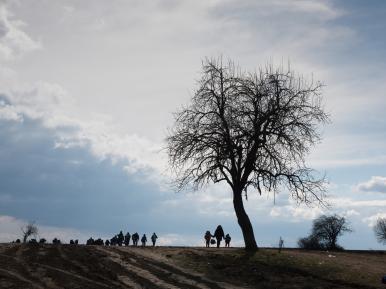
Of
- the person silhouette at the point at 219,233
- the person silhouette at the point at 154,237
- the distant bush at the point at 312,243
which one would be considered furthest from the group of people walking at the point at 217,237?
the distant bush at the point at 312,243

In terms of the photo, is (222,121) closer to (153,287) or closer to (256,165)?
(256,165)

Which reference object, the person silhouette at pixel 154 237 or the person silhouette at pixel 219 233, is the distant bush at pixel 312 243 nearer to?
the person silhouette at pixel 154 237

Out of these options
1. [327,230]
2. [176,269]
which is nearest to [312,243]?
[327,230]

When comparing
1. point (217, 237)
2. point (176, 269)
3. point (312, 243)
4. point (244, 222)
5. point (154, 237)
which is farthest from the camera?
point (312, 243)

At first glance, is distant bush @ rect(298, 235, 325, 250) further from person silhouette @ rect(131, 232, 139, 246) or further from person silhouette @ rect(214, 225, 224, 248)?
person silhouette @ rect(214, 225, 224, 248)

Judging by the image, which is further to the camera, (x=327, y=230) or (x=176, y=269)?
(x=327, y=230)

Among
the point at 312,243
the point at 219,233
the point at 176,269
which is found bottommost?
the point at 176,269

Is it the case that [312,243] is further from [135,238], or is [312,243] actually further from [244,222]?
[244,222]

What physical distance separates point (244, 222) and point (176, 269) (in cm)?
891

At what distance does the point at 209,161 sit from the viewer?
34.9 metres

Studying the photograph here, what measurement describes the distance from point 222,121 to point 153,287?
15761 millimetres

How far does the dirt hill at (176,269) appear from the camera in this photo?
22.3 m

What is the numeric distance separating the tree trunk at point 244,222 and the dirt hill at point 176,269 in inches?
48.0

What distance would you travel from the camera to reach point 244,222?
34250 mm
